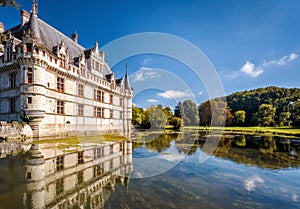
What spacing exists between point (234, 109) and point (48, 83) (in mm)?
81328

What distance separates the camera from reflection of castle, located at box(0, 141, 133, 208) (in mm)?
4855

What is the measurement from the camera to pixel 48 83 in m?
19.7

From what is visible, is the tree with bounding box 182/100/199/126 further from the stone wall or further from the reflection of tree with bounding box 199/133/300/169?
the stone wall

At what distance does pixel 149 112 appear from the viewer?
5147cm

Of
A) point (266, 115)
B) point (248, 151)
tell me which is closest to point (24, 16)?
point (248, 151)

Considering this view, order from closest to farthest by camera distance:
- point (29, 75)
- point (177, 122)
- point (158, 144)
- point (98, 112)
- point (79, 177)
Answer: point (79, 177), point (29, 75), point (158, 144), point (98, 112), point (177, 122)

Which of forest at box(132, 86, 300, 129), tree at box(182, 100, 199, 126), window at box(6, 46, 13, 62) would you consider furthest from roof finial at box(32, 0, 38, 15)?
tree at box(182, 100, 199, 126)

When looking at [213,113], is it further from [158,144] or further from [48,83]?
[48,83]

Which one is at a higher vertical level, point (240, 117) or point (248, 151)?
point (240, 117)

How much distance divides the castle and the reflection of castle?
11.5 meters

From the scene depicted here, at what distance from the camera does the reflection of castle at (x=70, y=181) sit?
4855 mm

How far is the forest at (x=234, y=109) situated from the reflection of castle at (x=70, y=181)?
3914 centimetres

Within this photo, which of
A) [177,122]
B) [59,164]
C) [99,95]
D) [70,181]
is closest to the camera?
[70,181]

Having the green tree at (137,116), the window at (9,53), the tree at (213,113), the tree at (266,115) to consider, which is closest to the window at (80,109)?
the window at (9,53)
